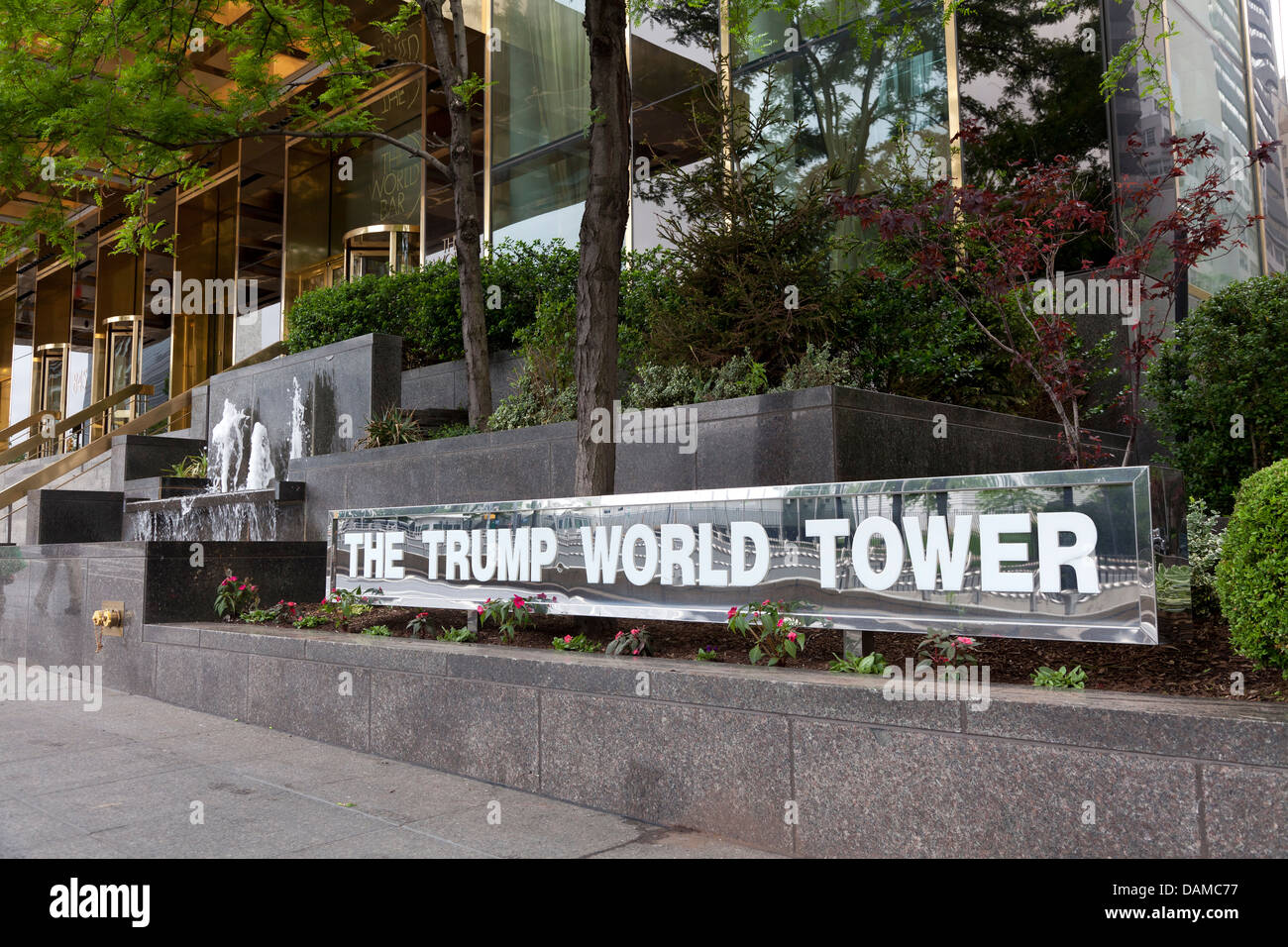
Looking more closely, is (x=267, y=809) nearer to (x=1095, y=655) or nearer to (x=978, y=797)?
(x=978, y=797)

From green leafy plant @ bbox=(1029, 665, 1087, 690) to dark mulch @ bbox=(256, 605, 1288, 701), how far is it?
106mm

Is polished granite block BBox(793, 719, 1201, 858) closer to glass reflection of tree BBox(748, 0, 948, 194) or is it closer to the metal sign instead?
the metal sign

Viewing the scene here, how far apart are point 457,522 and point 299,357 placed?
760 centimetres

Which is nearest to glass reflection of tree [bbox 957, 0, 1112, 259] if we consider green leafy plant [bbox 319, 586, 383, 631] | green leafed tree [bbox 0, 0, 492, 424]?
green leafed tree [bbox 0, 0, 492, 424]

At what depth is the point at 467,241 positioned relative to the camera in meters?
11.8

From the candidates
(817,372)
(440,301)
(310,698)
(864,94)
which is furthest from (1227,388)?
(440,301)

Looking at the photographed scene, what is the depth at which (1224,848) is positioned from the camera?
315 centimetres

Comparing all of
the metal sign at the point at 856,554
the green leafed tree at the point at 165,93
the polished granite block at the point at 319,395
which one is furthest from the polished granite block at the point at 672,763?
the polished granite block at the point at 319,395

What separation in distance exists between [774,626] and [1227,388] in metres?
5.72

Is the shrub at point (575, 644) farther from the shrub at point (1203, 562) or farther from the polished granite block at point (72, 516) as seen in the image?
the polished granite block at point (72, 516)

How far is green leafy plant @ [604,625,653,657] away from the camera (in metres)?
5.79

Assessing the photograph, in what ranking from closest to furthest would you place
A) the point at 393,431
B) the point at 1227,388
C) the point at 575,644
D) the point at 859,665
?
the point at 859,665 < the point at 575,644 < the point at 1227,388 < the point at 393,431

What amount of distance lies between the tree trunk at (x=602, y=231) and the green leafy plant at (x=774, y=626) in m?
2.40
